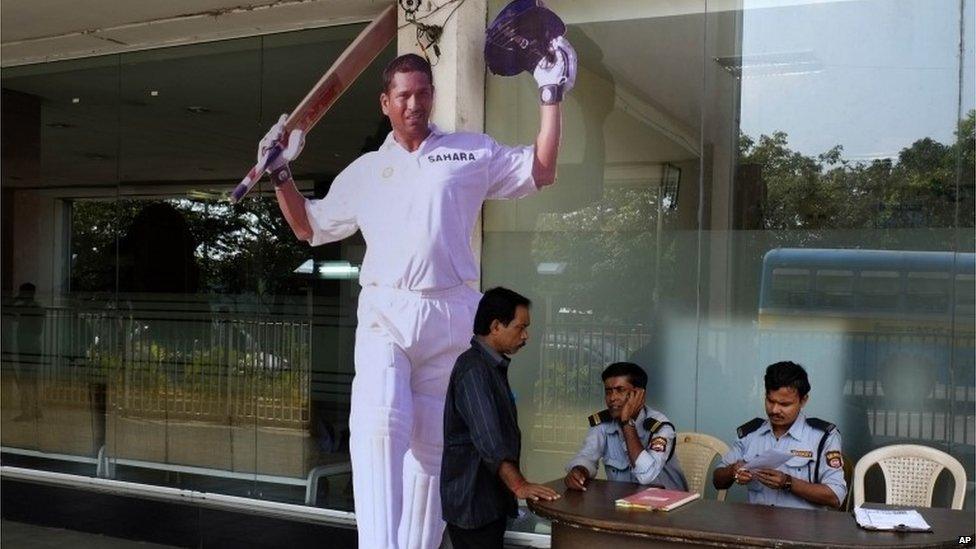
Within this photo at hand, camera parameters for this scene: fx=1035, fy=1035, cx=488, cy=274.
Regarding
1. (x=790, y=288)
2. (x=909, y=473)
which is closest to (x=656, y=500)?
(x=909, y=473)

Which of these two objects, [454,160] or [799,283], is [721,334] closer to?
[799,283]

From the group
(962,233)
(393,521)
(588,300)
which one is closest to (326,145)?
(588,300)

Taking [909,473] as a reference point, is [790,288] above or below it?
above

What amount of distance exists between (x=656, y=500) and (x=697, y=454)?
1.07m

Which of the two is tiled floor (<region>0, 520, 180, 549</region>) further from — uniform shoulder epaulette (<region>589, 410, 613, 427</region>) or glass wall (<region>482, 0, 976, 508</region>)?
uniform shoulder epaulette (<region>589, 410, 613, 427</region>)

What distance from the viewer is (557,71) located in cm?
512

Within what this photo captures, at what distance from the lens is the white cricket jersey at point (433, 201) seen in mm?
5016

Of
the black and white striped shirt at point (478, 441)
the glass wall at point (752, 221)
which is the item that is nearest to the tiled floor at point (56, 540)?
the glass wall at point (752, 221)

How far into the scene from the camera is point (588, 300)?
206 inches

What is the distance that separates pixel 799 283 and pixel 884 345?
460 mm

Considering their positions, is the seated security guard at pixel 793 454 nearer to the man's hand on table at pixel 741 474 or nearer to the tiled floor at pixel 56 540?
the man's hand on table at pixel 741 474

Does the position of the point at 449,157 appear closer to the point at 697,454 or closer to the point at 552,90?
the point at 552,90

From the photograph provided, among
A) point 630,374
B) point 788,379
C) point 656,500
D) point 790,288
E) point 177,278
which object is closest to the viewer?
point 656,500

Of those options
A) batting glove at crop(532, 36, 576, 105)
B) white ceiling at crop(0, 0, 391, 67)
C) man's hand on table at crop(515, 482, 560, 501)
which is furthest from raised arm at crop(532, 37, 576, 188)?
man's hand on table at crop(515, 482, 560, 501)
